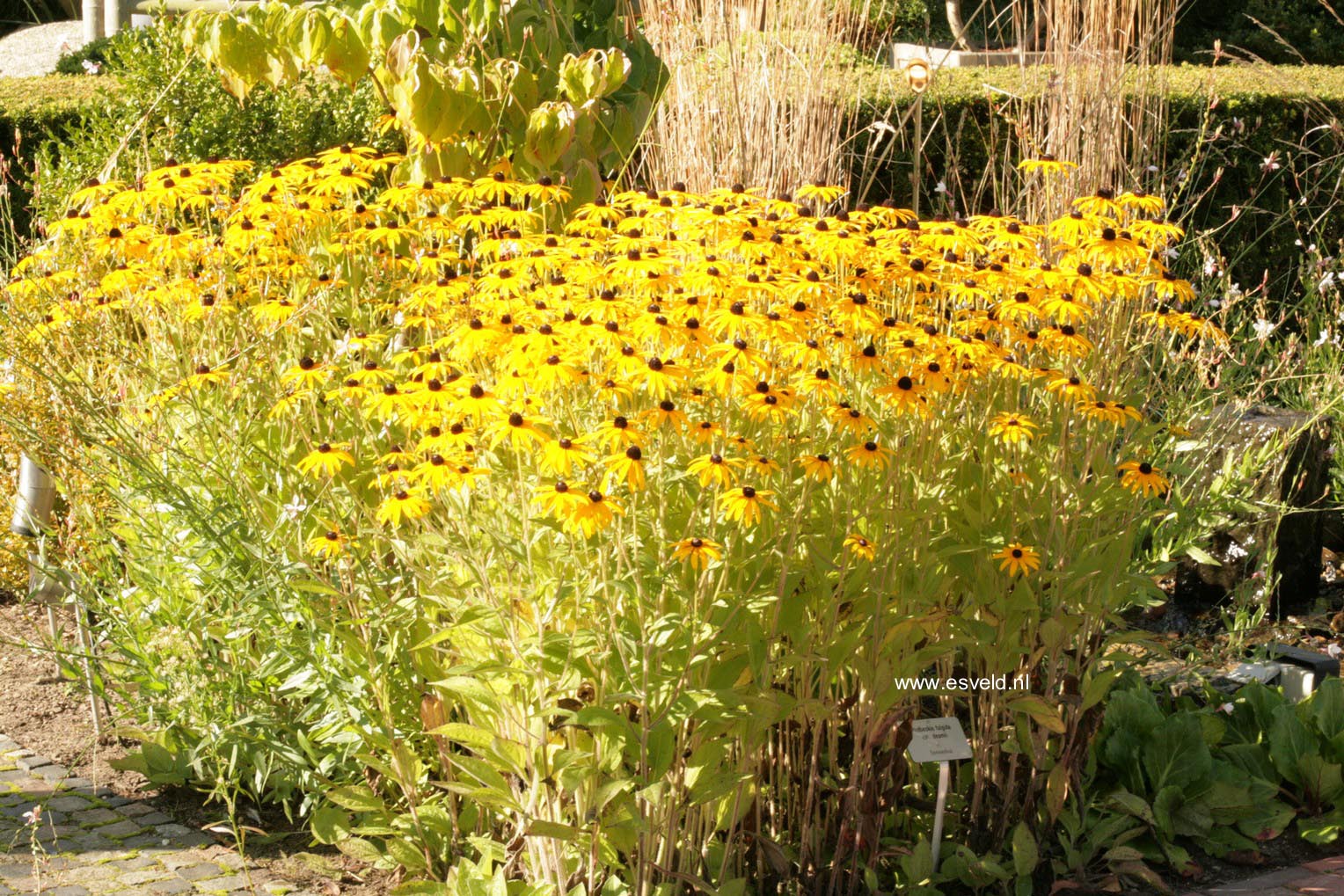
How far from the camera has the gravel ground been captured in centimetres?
1362

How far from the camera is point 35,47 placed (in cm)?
1430

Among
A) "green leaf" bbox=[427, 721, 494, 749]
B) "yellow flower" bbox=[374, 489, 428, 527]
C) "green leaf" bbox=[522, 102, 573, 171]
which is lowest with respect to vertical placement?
"green leaf" bbox=[427, 721, 494, 749]

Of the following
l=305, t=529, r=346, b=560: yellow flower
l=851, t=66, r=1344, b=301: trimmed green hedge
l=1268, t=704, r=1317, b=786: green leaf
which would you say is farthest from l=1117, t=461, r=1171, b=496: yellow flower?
l=851, t=66, r=1344, b=301: trimmed green hedge

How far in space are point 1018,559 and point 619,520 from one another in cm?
86

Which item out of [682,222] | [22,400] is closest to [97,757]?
[22,400]

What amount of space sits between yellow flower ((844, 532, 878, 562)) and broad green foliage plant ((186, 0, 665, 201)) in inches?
61.6

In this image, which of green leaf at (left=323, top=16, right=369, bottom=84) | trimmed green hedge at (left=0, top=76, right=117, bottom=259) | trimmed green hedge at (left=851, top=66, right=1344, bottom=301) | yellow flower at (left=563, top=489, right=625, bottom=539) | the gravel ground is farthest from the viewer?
the gravel ground

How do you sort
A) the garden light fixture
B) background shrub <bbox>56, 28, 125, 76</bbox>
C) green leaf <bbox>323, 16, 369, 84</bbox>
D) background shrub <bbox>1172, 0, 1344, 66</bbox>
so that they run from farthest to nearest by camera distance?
background shrub <bbox>1172, 0, 1344, 66</bbox> < background shrub <bbox>56, 28, 125, 76</bbox> < the garden light fixture < green leaf <bbox>323, 16, 369, 84</bbox>

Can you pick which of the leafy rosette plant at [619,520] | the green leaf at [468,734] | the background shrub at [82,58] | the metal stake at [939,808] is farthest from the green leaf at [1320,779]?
the background shrub at [82,58]

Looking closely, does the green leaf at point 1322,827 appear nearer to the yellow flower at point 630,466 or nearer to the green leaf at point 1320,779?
the green leaf at point 1320,779

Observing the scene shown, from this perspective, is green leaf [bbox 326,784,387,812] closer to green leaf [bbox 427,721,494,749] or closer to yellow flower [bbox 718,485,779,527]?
green leaf [bbox 427,721,494,749]

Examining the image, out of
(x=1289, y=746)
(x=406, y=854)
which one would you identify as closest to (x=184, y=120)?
(x=406, y=854)

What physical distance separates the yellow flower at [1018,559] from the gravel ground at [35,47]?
12.5 meters

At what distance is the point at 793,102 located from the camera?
15.6 feet
